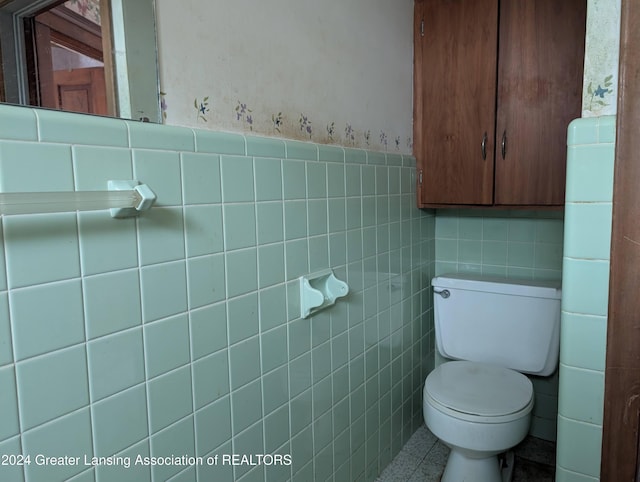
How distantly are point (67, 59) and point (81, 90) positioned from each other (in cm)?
6

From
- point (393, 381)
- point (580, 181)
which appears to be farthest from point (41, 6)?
point (393, 381)

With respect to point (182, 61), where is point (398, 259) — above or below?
below

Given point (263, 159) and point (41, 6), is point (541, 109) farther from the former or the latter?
point (41, 6)

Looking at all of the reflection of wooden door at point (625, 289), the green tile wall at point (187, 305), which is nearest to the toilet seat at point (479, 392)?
the green tile wall at point (187, 305)

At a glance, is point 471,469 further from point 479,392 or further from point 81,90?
point 81,90

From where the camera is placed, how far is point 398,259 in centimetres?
166

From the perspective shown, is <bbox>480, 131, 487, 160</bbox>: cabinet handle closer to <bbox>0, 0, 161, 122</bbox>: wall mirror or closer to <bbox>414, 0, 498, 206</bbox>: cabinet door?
<bbox>414, 0, 498, 206</bbox>: cabinet door

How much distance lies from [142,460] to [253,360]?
0.30 metres

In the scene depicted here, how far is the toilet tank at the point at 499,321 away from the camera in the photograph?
166 cm

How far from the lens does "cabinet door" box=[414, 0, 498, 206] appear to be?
1.64 m

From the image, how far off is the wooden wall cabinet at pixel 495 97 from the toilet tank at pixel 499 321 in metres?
0.34

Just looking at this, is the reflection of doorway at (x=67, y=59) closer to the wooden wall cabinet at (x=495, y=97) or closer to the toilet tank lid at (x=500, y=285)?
the wooden wall cabinet at (x=495, y=97)

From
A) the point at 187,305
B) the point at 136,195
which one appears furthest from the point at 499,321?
the point at 136,195

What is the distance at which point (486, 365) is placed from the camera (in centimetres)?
168
